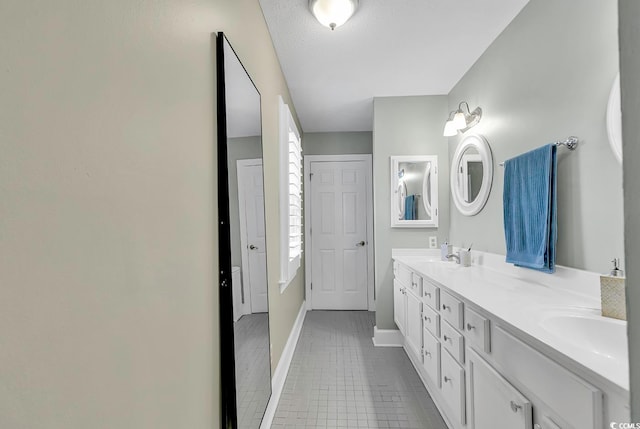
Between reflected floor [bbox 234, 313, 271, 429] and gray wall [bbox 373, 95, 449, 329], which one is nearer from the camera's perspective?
reflected floor [bbox 234, 313, 271, 429]

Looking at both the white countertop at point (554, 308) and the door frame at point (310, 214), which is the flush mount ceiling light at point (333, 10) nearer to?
the white countertop at point (554, 308)

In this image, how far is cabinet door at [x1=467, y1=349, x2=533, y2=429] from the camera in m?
1.08

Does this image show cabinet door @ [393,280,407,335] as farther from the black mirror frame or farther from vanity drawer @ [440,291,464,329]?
the black mirror frame

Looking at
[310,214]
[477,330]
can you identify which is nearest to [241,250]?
[477,330]

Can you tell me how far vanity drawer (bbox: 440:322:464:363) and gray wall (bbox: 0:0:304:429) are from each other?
125cm

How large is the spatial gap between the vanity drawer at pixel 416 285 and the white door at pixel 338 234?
6.11 feet

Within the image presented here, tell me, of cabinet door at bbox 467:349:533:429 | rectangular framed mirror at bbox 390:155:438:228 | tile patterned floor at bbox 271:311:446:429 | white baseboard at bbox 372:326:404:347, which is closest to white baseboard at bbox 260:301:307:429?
tile patterned floor at bbox 271:311:446:429

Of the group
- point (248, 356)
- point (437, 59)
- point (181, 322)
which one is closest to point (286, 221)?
point (248, 356)

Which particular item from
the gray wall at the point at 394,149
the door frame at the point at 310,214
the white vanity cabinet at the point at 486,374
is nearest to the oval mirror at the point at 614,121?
the white vanity cabinet at the point at 486,374

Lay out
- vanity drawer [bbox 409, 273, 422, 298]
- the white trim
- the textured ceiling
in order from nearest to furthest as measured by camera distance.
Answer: the white trim → the textured ceiling → vanity drawer [bbox 409, 273, 422, 298]

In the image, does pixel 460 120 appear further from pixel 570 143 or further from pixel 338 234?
pixel 338 234

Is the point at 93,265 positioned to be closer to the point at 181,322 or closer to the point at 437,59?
the point at 181,322

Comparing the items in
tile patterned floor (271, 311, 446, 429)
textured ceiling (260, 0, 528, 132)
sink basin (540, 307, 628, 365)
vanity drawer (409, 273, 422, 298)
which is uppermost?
textured ceiling (260, 0, 528, 132)

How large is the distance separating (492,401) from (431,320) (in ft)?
2.63
